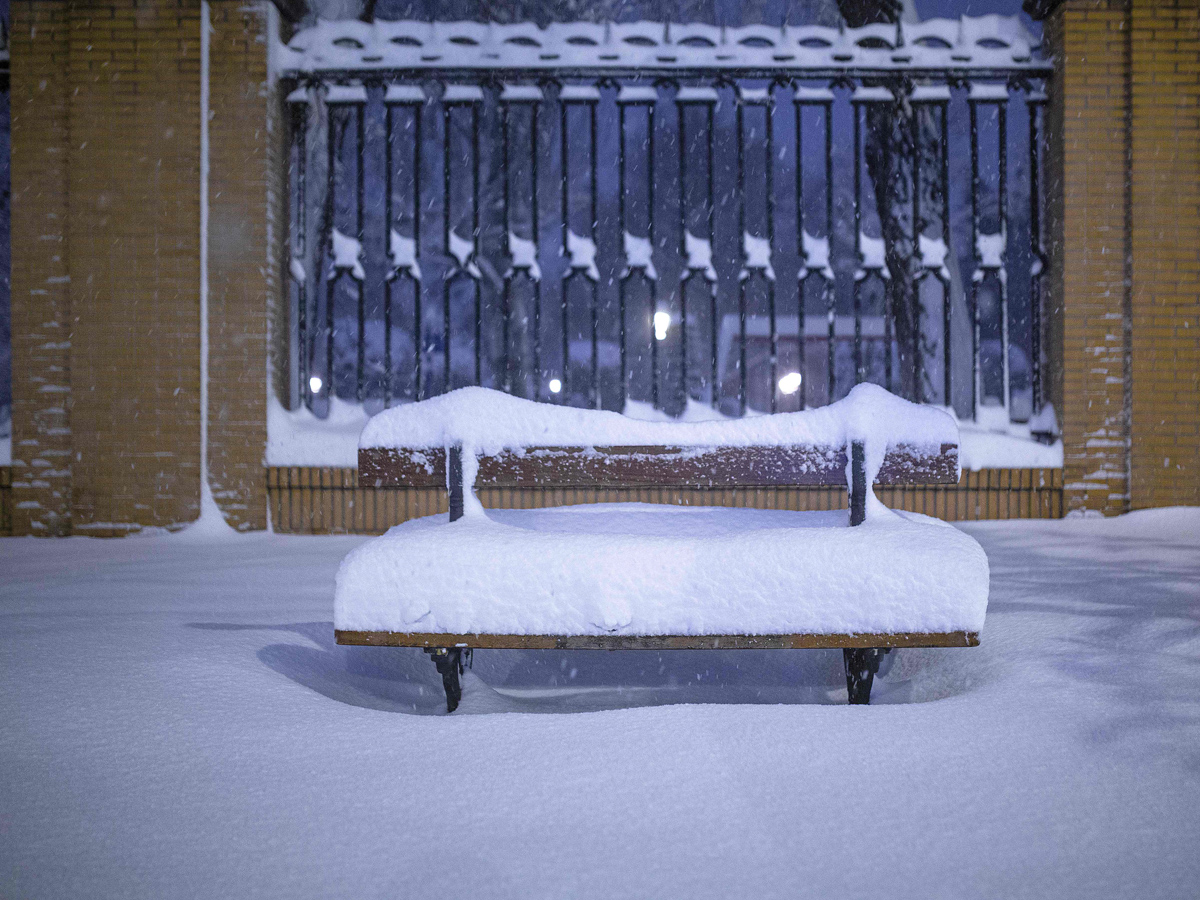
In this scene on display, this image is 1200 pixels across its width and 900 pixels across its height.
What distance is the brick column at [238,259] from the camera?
13.3ft

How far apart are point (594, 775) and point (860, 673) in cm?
74

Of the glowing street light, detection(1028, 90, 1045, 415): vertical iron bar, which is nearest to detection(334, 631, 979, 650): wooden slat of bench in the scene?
the glowing street light

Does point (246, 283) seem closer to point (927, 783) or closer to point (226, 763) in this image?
point (226, 763)

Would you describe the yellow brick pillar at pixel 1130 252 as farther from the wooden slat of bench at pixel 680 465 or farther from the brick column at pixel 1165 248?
the wooden slat of bench at pixel 680 465

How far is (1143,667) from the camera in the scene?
5.85 feet

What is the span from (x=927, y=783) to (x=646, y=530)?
2.51 feet

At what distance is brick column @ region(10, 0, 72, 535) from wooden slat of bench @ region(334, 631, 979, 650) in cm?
365

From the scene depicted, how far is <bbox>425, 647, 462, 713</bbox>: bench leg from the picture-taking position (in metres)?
1.69

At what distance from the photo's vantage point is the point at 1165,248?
3980mm

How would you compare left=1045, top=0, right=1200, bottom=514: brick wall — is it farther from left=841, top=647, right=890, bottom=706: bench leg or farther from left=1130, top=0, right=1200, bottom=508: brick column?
left=841, top=647, right=890, bottom=706: bench leg

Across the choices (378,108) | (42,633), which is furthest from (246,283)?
(378,108)

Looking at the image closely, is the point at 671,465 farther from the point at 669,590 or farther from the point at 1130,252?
the point at 1130,252

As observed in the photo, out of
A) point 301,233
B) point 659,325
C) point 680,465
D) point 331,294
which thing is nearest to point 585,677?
point 680,465

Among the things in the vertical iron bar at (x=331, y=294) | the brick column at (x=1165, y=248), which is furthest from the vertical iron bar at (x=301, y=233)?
the brick column at (x=1165, y=248)
